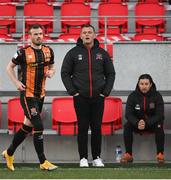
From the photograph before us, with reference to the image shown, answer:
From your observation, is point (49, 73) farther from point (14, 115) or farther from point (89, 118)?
point (14, 115)

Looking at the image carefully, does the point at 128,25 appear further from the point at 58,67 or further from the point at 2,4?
the point at 58,67

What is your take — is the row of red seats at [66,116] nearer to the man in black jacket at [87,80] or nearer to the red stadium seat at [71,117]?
the red stadium seat at [71,117]

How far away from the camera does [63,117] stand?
32.1 feet

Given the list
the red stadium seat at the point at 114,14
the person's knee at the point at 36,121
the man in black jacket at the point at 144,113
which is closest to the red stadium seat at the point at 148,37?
the red stadium seat at the point at 114,14

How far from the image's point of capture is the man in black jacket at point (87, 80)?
325 inches

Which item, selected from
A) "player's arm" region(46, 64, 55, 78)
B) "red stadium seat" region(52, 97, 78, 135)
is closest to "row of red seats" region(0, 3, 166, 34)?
"red stadium seat" region(52, 97, 78, 135)

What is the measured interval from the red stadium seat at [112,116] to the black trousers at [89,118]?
1.26 metres

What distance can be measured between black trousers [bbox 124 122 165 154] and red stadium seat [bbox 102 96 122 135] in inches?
17.1

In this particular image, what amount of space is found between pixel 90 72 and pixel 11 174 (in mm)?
1588

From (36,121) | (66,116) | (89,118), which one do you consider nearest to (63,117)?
(66,116)

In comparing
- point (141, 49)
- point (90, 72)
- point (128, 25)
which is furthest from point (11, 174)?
point (128, 25)

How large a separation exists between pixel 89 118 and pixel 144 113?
1195 mm

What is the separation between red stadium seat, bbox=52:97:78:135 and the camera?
9.76 metres

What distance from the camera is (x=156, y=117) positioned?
923cm
